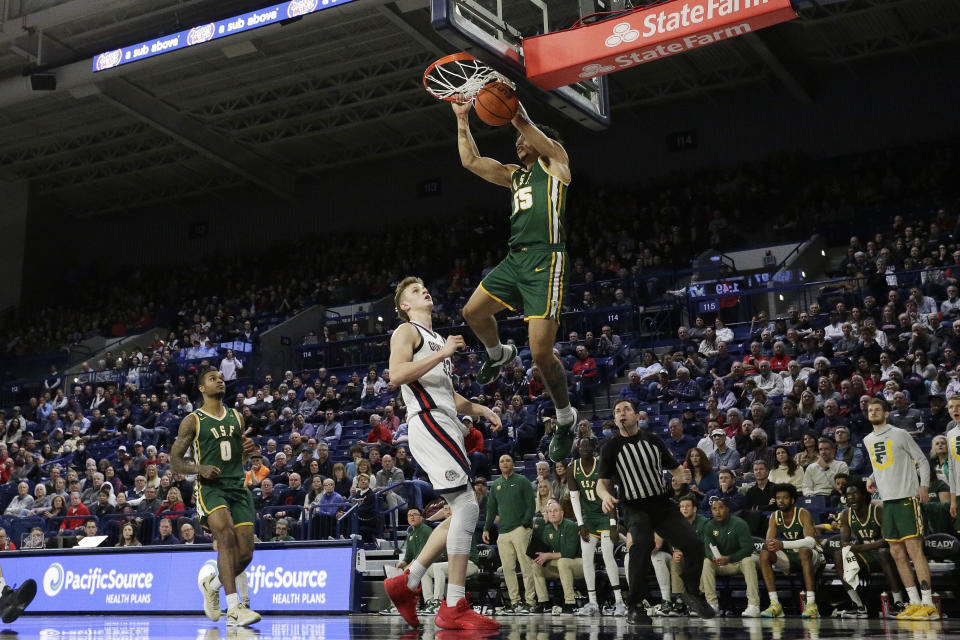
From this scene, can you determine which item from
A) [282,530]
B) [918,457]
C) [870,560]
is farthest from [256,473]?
[918,457]

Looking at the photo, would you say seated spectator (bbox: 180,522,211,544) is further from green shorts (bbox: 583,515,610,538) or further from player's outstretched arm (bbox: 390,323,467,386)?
player's outstretched arm (bbox: 390,323,467,386)

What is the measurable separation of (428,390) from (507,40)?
5179 mm

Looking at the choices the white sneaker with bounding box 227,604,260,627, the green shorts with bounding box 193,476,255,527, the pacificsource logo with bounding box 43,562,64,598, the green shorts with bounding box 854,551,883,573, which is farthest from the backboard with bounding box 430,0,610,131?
the pacificsource logo with bounding box 43,562,64,598

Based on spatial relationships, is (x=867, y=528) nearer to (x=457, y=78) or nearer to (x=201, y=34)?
(x=457, y=78)

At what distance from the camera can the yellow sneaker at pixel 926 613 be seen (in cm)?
890

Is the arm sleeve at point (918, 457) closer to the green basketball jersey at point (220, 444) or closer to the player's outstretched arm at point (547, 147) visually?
the player's outstretched arm at point (547, 147)

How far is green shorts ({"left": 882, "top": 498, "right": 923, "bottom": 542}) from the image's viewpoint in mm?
9195

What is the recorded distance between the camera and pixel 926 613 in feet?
29.5

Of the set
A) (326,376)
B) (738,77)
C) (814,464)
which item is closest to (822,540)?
(814,464)

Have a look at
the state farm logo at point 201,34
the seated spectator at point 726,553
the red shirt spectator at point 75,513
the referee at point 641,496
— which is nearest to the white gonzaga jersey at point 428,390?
the referee at point 641,496

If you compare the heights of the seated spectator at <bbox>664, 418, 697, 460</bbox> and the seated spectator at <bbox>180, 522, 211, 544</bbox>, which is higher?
the seated spectator at <bbox>664, 418, 697, 460</bbox>

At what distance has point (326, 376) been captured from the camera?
72.5 feet

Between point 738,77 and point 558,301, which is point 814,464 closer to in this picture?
point 558,301

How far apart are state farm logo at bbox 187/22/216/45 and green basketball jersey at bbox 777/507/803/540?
51.5 feet
